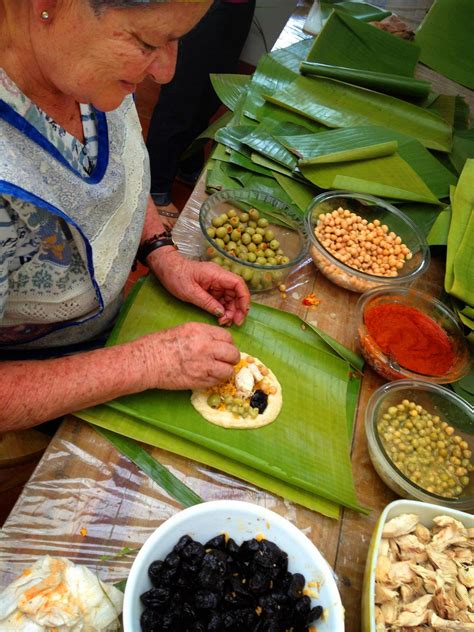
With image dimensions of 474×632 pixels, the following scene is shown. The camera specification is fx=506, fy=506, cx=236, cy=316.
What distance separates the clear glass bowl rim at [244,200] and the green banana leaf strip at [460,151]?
37.0 inches

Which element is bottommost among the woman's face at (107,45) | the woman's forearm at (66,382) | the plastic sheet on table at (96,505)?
the plastic sheet on table at (96,505)

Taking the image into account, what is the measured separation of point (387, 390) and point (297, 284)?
0.52m

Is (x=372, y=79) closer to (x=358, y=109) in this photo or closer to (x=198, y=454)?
(x=358, y=109)

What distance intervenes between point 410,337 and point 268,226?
24.0 inches

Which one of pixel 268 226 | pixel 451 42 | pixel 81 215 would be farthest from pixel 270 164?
pixel 451 42

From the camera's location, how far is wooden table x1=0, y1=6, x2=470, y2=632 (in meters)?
0.97

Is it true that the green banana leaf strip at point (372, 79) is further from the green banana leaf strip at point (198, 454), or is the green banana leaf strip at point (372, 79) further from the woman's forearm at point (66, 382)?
the green banana leaf strip at point (198, 454)

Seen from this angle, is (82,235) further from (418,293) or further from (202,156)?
(202,156)

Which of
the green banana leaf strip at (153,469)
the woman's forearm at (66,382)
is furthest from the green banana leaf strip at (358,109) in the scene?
the green banana leaf strip at (153,469)

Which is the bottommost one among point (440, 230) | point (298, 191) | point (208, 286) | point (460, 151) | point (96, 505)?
point (96, 505)

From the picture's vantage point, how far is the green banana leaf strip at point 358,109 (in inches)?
86.4

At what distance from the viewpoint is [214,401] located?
4.11 feet

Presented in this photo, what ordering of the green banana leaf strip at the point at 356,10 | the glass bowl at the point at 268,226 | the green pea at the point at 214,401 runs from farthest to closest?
1. the green banana leaf strip at the point at 356,10
2. the glass bowl at the point at 268,226
3. the green pea at the point at 214,401

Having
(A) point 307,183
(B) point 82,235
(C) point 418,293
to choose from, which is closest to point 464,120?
(A) point 307,183
